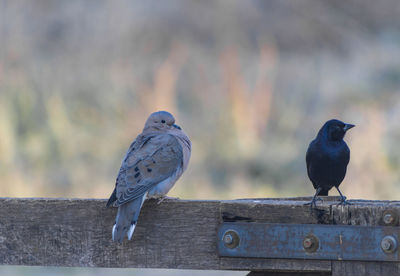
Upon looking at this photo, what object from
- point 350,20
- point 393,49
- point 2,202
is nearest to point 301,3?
point 350,20

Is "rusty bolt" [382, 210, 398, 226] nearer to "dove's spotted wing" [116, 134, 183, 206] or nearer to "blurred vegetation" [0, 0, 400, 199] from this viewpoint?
A: "dove's spotted wing" [116, 134, 183, 206]

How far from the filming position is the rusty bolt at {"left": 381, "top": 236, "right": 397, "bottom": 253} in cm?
242

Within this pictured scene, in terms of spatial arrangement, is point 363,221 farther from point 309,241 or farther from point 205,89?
point 205,89

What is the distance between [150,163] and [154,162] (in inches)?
0.8

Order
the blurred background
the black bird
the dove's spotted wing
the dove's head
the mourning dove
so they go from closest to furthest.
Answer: the mourning dove
the dove's spotted wing
the black bird
the dove's head
the blurred background

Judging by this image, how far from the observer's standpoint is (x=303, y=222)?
258cm

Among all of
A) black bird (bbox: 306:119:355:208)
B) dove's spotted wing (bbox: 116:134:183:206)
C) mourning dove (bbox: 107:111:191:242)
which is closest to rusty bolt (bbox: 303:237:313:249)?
mourning dove (bbox: 107:111:191:242)

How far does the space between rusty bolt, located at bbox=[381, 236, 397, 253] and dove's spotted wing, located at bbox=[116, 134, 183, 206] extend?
Result: 47.6 inches

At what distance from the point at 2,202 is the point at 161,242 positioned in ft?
1.76

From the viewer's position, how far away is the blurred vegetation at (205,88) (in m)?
8.38

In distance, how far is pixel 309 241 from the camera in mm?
2525

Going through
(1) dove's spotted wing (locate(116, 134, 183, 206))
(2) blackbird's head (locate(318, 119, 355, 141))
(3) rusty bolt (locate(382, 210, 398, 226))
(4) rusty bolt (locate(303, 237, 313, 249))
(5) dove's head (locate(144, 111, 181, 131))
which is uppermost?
(5) dove's head (locate(144, 111, 181, 131))

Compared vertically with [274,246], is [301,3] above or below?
above

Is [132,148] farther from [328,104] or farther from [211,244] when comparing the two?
[328,104]
